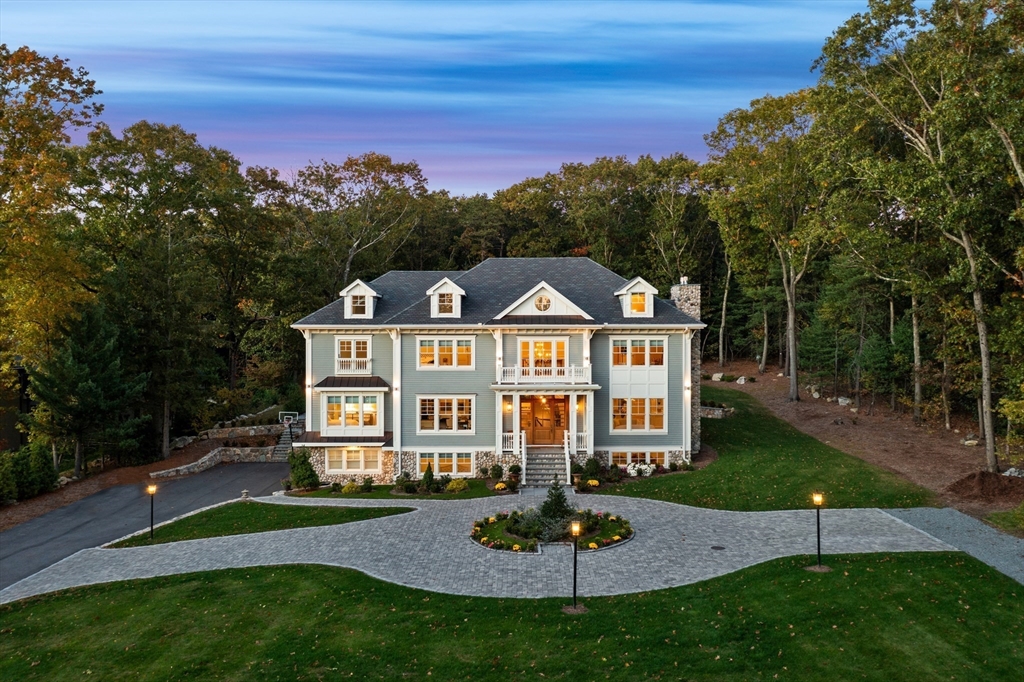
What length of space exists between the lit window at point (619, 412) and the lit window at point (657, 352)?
2298 mm

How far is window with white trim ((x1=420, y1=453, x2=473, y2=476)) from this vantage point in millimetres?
27781

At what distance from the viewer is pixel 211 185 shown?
39.3m

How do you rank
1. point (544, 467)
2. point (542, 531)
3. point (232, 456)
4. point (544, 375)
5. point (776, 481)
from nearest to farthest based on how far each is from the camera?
point (542, 531), point (776, 481), point (544, 467), point (544, 375), point (232, 456)

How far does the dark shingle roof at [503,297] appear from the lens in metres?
27.7

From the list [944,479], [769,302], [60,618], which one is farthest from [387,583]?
[769,302]

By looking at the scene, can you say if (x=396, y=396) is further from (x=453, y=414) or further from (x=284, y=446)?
(x=284, y=446)

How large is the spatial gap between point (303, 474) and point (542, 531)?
13.2m

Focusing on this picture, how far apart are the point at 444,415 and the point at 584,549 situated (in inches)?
470

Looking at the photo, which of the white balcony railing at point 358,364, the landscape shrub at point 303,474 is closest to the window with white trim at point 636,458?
the white balcony railing at point 358,364

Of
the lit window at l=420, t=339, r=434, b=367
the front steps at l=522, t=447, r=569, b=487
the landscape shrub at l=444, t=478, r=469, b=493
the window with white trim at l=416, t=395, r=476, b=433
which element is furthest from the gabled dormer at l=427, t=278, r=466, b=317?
the landscape shrub at l=444, t=478, r=469, b=493

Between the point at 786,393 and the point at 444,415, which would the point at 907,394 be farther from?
the point at 444,415

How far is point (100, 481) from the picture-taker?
28.4 metres

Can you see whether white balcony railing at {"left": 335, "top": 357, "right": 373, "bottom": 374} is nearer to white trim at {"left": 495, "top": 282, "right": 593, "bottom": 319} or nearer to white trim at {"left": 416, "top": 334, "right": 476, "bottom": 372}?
white trim at {"left": 416, "top": 334, "right": 476, "bottom": 372}

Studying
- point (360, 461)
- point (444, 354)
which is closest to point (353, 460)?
point (360, 461)
